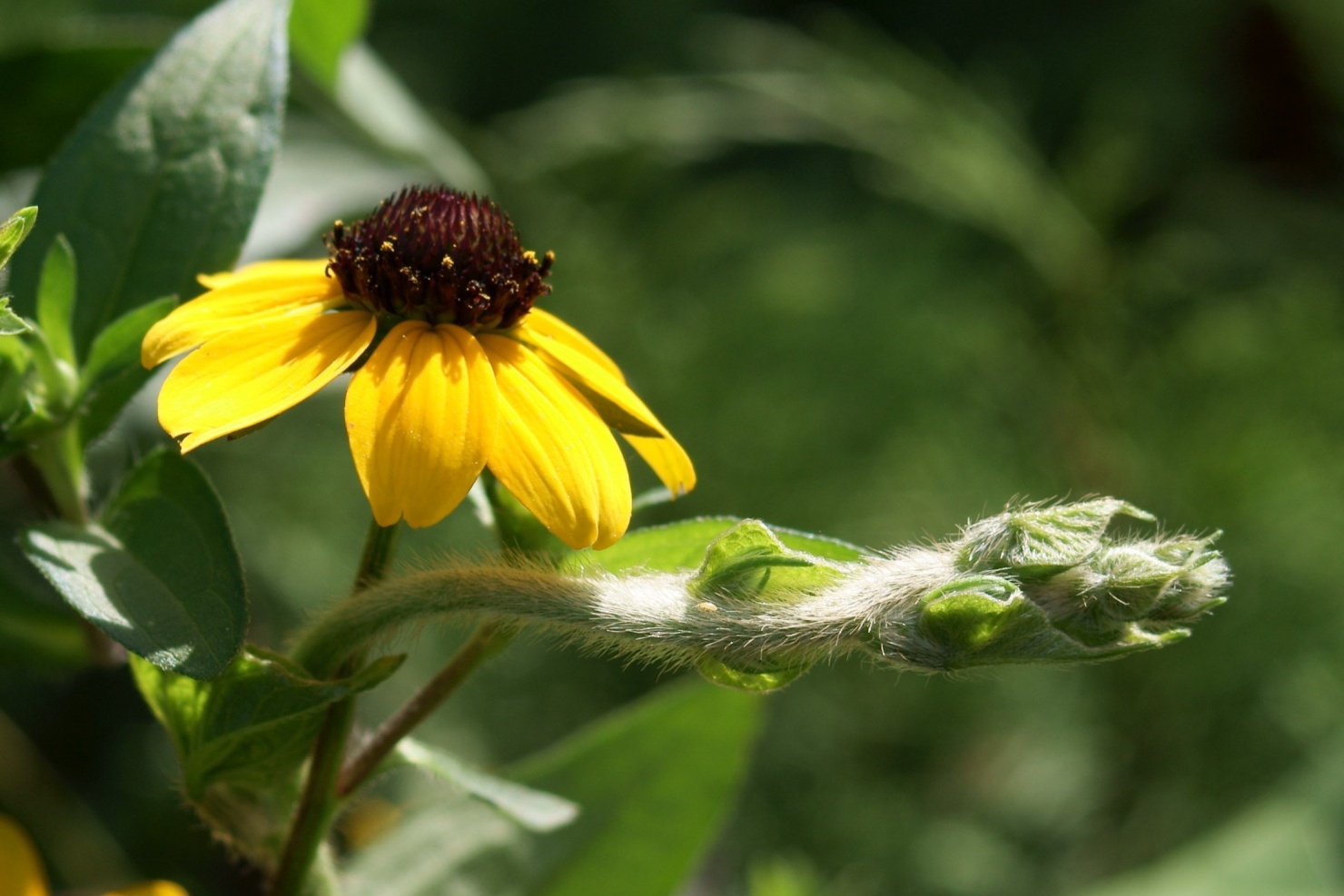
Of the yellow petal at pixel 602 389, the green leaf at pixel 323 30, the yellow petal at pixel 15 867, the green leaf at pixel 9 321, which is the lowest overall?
the yellow petal at pixel 15 867

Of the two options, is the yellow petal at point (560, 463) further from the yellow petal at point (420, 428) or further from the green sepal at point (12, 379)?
the green sepal at point (12, 379)

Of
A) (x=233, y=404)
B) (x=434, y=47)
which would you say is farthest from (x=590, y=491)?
(x=434, y=47)

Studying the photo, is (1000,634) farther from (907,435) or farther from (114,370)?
(907,435)

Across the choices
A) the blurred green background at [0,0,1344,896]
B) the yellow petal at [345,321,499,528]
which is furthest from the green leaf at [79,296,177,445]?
the blurred green background at [0,0,1344,896]

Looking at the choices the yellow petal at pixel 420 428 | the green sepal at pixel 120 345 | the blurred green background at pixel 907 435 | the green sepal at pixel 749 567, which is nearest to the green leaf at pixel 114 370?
the green sepal at pixel 120 345

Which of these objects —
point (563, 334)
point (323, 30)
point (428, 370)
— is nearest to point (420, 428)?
point (428, 370)
